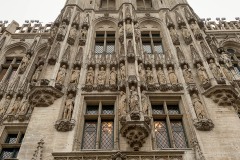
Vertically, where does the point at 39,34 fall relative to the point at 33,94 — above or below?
above

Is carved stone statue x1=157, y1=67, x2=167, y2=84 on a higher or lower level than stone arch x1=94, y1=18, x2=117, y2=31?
lower

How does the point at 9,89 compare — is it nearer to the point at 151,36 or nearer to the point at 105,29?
the point at 105,29

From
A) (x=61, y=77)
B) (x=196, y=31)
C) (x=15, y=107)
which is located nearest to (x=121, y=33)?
(x=196, y=31)

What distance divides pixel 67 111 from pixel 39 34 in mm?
11728

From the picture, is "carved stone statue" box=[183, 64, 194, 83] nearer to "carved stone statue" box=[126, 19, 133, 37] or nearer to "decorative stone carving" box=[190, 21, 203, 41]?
"decorative stone carving" box=[190, 21, 203, 41]

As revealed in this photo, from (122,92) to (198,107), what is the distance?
3129 mm

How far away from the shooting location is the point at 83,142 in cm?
1262

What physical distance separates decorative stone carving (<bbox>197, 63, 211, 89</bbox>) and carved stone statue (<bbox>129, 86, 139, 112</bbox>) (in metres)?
3.15

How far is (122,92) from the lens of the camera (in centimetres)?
1393

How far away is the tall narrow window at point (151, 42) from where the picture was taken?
1845 centimetres

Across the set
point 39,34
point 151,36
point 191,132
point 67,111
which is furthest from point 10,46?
point 191,132

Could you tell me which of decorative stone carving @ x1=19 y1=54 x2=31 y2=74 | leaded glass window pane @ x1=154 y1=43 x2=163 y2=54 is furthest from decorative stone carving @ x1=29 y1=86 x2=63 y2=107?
leaded glass window pane @ x1=154 y1=43 x2=163 y2=54

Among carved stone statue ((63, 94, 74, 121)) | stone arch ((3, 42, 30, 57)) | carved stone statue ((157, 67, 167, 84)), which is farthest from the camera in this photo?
stone arch ((3, 42, 30, 57))

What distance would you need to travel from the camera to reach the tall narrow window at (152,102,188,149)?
493 inches
